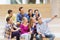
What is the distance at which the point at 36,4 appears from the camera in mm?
11039

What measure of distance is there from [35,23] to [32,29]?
0.22 metres

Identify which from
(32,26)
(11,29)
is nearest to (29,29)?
(32,26)

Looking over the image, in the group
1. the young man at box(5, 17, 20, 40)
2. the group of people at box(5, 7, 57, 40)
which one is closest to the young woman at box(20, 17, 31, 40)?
the group of people at box(5, 7, 57, 40)

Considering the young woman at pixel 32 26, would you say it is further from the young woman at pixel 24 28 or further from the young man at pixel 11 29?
the young man at pixel 11 29

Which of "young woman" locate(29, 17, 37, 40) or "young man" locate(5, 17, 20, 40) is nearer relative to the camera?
"young man" locate(5, 17, 20, 40)

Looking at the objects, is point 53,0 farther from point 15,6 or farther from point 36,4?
point 15,6

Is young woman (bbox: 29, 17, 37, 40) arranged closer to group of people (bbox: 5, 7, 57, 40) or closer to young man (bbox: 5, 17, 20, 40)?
group of people (bbox: 5, 7, 57, 40)

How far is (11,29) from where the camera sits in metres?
5.33

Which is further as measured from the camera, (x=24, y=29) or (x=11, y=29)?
(x=24, y=29)

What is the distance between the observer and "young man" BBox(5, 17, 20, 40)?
5.27 metres

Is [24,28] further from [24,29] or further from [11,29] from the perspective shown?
[11,29]

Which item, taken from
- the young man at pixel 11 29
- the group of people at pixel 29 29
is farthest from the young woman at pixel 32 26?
the young man at pixel 11 29

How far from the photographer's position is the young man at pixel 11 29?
527 centimetres

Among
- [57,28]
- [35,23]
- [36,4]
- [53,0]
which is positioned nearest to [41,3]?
[36,4]
